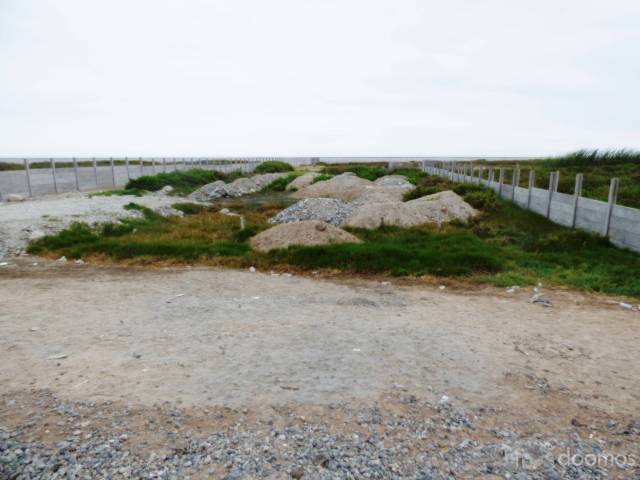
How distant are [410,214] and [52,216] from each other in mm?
11138

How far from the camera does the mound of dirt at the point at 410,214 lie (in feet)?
44.0

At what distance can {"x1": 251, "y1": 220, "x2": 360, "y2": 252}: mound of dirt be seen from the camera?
33.8 ft

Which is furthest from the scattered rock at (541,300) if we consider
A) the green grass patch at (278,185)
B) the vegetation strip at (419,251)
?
the green grass patch at (278,185)

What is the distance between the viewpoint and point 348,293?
729 centimetres

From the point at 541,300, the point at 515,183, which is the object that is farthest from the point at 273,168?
the point at 541,300

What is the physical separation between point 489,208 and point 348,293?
1031cm

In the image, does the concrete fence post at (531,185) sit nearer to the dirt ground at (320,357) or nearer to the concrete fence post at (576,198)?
the concrete fence post at (576,198)

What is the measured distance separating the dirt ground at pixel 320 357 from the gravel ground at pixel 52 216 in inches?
164

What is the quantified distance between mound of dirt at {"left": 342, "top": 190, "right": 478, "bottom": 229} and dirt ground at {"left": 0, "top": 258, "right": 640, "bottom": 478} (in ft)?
20.0

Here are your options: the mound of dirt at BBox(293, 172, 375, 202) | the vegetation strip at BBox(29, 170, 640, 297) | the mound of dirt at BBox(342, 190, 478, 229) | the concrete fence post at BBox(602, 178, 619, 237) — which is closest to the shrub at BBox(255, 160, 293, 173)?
the mound of dirt at BBox(293, 172, 375, 202)

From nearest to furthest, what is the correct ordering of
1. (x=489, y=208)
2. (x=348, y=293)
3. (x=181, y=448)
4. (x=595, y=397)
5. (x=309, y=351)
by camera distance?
(x=181, y=448) → (x=595, y=397) → (x=309, y=351) → (x=348, y=293) → (x=489, y=208)

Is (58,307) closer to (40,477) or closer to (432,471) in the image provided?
(40,477)

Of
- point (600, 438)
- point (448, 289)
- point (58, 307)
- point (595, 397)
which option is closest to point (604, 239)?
point (448, 289)

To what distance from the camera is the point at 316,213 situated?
14.8 meters
